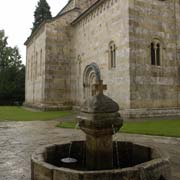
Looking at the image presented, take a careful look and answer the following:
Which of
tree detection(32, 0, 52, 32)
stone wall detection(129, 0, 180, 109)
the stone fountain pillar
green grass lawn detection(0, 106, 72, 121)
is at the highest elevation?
tree detection(32, 0, 52, 32)

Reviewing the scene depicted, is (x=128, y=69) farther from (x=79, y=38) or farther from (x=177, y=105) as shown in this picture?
(x=79, y=38)

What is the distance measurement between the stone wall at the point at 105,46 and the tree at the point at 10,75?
17642 mm

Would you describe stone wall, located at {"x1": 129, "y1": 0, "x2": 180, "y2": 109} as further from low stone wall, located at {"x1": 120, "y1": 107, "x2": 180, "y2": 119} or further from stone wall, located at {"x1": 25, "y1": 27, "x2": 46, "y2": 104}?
stone wall, located at {"x1": 25, "y1": 27, "x2": 46, "y2": 104}

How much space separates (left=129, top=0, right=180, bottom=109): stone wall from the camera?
1614 cm

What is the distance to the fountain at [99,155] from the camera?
3.51 meters

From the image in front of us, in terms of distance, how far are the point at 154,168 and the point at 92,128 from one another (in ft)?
3.84

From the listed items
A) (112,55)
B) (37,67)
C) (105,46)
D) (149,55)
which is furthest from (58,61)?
(149,55)

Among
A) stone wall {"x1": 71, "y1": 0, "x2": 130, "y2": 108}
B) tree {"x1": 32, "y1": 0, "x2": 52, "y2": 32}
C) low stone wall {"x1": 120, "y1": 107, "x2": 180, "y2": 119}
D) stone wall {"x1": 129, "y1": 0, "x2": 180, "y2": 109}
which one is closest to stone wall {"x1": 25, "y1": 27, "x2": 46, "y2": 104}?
stone wall {"x1": 71, "y1": 0, "x2": 130, "y2": 108}

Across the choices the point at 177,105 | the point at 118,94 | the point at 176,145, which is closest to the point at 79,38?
the point at 118,94

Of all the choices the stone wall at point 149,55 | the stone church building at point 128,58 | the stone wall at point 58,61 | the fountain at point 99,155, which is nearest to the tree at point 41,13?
the stone wall at point 58,61

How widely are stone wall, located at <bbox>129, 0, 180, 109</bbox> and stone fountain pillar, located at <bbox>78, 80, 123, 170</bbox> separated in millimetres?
11510

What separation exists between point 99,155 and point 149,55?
1360 centimetres

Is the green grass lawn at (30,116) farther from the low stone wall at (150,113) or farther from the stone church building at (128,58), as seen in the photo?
the low stone wall at (150,113)

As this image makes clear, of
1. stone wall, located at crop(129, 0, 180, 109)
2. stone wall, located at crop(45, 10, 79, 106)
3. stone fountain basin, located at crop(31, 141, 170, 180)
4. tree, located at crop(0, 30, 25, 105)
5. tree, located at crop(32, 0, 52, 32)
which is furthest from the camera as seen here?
tree, located at crop(32, 0, 52, 32)
